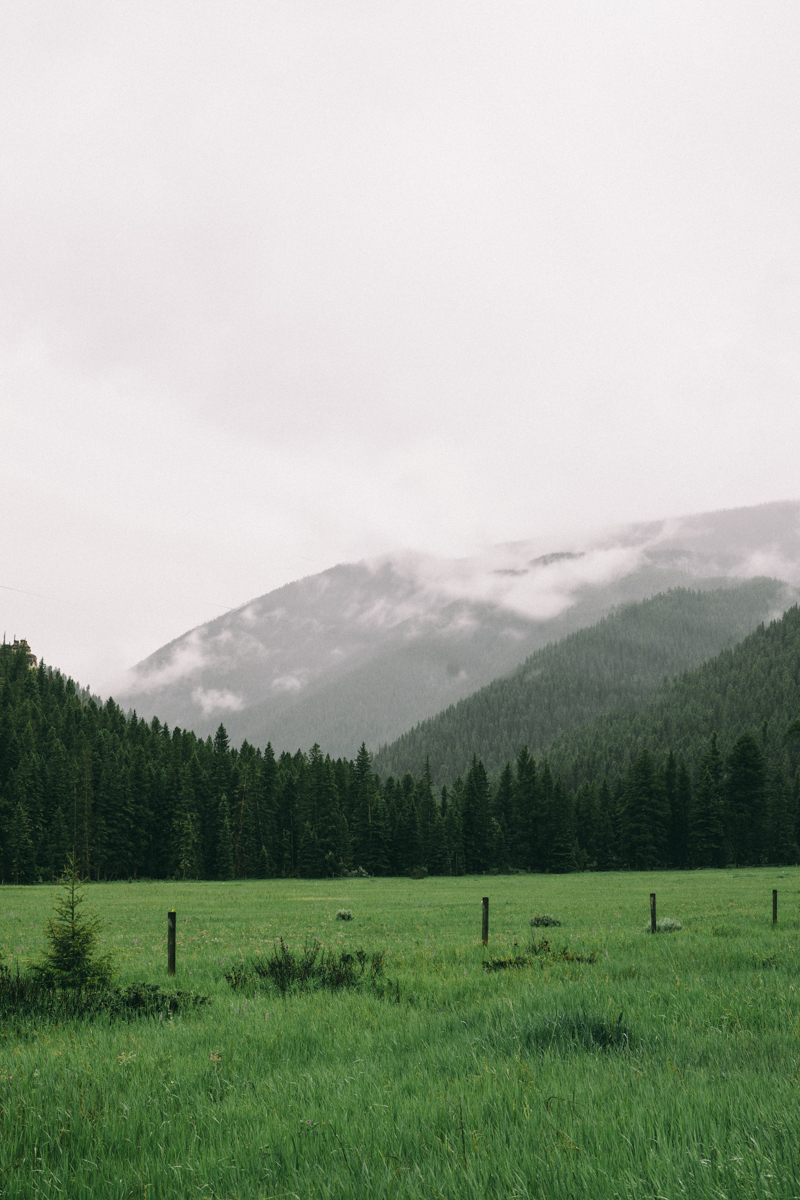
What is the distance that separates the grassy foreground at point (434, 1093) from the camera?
446cm

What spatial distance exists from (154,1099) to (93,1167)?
5.03 feet

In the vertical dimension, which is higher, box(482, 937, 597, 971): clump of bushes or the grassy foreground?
the grassy foreground

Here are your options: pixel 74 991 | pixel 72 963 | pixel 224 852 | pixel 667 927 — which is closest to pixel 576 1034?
pixel 74 991

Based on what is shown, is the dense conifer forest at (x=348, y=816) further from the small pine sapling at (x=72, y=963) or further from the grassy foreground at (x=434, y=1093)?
the grassy foreground at (x=434, y=1093)

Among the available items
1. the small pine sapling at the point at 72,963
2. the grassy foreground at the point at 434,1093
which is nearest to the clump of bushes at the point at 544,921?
the grassy foreground at the point at 434,1093

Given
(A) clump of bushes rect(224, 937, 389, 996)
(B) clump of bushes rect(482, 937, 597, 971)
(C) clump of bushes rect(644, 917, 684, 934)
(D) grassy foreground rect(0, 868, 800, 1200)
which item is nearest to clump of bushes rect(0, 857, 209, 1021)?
(D) grassy foreground rect(0, 868, 800, 1200)

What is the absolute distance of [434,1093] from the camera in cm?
604

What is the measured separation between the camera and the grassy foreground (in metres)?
4.46

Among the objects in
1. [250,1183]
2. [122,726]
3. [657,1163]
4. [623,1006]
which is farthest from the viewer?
[122,726]

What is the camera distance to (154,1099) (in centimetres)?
636

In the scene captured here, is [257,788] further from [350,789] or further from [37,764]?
[37,764]

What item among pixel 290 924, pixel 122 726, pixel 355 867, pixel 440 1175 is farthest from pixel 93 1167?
pixel 122 726

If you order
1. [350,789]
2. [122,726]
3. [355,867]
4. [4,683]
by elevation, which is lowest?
[355,867]

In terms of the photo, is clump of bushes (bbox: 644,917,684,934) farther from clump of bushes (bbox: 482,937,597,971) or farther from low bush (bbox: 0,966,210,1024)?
low bush (bbox: 0,966,210,1024)
